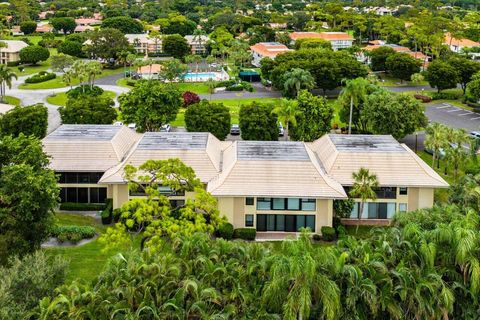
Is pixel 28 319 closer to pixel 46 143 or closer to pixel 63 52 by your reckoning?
pixel 46 143

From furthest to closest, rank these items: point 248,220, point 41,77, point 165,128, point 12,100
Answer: point 41,77 → point 12,100 → point 165,128 → point 248,220

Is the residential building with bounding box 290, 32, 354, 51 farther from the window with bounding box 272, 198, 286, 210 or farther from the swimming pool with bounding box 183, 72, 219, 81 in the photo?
the window with bounding box 272, 198, 286, 210

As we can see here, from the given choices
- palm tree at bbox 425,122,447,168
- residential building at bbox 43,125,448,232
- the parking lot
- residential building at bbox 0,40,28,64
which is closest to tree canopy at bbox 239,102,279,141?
residential building at bbox 43,125,448,232

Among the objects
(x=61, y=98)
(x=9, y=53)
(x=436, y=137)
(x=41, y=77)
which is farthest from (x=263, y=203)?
(x=9, y=53)

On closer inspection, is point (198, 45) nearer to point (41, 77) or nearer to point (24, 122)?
point (41, 77)

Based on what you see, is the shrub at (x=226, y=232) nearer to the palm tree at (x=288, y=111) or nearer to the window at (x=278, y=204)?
the window at (x=278, y=204)
